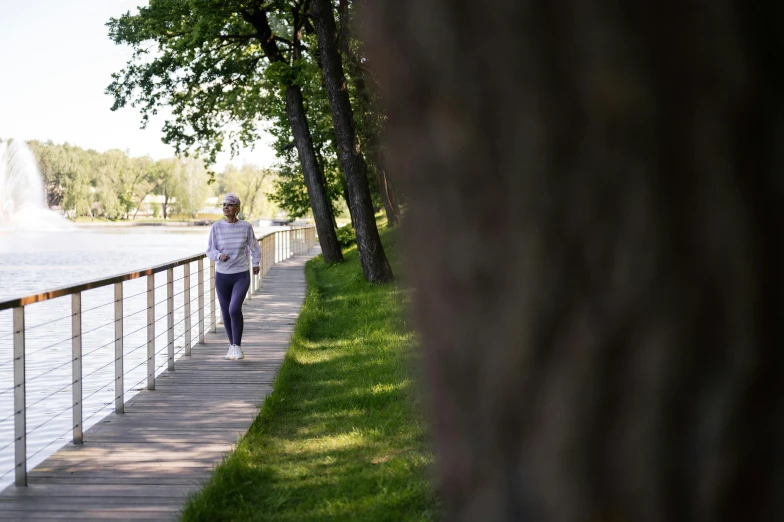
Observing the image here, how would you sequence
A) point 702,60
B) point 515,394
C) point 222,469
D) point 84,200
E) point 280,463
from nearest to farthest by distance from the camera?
point 702,60 → point 515,394 → point 222,469 → point 280,463 → point 84,200

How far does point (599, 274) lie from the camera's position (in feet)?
4.36

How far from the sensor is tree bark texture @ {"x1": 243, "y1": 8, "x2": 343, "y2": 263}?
2244 cm

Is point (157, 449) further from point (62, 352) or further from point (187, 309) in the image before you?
point (62, 352)

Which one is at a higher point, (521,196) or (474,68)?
(474,68)

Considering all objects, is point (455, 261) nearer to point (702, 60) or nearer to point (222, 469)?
point (702, 60)

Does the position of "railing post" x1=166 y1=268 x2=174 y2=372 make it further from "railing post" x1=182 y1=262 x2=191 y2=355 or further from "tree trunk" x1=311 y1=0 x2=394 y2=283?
"tree trunk" x1=311 y1=0 x2=394 y2=283

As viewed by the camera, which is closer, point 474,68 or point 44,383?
point 474,68

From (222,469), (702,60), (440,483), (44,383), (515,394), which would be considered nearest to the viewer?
(702,60)

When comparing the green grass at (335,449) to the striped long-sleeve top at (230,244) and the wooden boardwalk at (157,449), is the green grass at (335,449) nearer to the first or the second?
the wooden boardwalk at (157,449)

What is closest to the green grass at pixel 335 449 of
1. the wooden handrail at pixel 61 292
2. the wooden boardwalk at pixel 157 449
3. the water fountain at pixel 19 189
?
the wooden boardwalk at pixel 157 449

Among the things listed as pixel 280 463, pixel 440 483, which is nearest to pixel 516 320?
pixel 440 483

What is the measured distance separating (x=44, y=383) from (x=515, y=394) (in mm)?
10564

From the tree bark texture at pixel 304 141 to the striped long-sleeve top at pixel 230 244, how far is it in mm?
12059

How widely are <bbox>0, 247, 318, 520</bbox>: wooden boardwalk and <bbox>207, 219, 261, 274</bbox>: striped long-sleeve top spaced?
3.36ft
